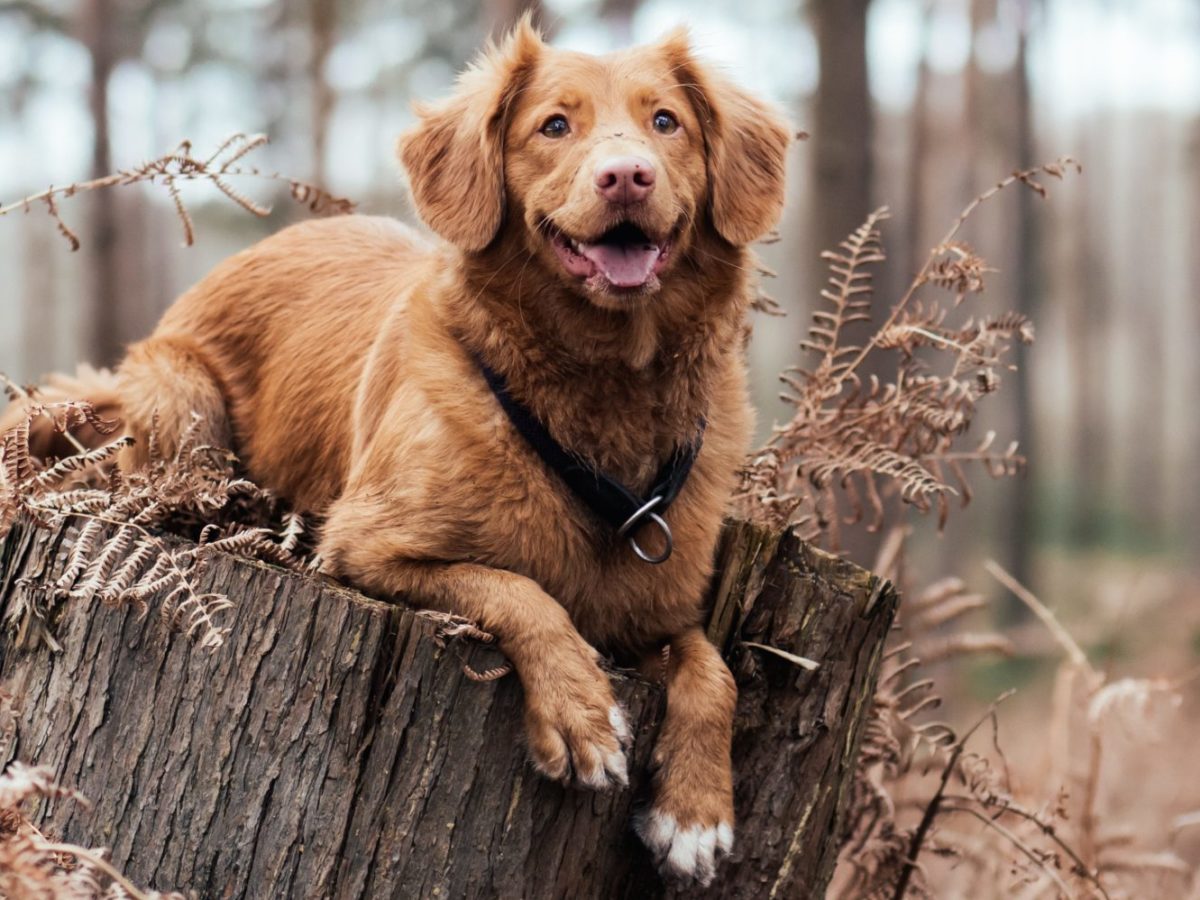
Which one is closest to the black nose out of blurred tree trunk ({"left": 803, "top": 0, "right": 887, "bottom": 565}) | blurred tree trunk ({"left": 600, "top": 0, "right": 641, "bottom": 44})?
blurred tree trunk ({"left": 803, "top": 0, "right": 887, "bottom": 565})

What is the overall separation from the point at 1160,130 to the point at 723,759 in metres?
48.7

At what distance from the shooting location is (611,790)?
9.96 ft

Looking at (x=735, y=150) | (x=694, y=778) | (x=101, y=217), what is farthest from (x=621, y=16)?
(x=694, y=778)

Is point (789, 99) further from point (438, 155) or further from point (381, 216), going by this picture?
point (381, 216)

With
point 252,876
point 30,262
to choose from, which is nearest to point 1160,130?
point 30,262

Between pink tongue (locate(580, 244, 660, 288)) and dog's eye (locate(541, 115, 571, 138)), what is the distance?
0.42 meters

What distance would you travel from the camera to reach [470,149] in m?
3.58

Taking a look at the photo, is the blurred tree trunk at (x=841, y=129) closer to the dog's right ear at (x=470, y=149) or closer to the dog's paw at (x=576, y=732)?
the dog's right ear at (x=470, y=149)

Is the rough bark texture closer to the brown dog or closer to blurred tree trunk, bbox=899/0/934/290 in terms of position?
the brown dog

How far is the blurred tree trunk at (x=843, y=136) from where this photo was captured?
825 centimetres

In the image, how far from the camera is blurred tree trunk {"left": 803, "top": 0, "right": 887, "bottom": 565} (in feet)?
27.1

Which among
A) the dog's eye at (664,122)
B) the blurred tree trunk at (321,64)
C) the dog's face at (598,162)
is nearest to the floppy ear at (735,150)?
the dog's face at (598,162)

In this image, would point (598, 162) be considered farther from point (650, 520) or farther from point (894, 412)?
point (894, 412)

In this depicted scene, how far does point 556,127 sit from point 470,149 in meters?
0.27
